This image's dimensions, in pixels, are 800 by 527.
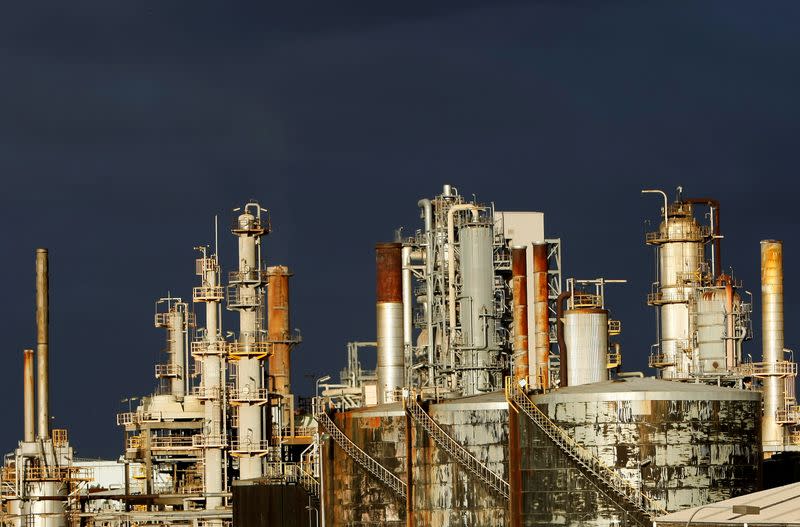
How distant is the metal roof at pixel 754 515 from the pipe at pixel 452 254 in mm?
23970

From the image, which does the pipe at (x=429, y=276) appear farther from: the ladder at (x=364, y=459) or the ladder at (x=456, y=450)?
the ladder at (x=456, y=450)

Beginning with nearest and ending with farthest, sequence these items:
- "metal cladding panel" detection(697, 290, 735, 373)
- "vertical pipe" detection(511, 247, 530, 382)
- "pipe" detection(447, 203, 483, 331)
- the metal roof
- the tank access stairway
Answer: the metal roof → the tank access stairway → "pipe" detection(447, 203, 483, 331) → "vertical pipe" detection(511, 247, 530, 382) → "metal cladding panel" detection(697, 290, 735, 373)

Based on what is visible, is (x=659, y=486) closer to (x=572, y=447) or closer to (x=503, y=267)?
(x=572, y=447)

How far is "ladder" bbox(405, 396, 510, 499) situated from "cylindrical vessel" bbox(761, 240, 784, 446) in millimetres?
29794

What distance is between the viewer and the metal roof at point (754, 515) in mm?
40031

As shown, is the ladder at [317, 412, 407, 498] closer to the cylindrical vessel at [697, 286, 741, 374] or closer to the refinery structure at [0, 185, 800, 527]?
the refinery structure at [0, 185, 800, 527]

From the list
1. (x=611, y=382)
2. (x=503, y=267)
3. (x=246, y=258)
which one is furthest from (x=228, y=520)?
(x=611, y=382)

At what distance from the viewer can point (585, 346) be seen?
5447cm

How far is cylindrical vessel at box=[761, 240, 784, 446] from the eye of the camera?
80.4 meters

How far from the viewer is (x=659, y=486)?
153ft

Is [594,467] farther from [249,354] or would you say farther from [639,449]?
[249,354]

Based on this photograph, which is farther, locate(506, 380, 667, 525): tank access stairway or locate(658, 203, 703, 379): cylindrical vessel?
locate(658, 203, 703, 379): cylindrical vessel

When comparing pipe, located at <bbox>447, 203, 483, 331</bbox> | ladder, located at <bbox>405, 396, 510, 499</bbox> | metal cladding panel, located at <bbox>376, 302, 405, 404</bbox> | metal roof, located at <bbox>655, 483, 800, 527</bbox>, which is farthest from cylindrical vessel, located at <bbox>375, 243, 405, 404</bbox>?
metal roof, located at <bbox>655, 483, 800, 527</bbox>

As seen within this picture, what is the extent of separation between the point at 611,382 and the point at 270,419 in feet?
108
